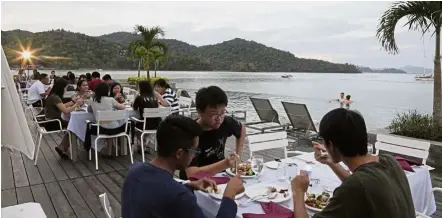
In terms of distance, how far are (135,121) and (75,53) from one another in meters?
19.9

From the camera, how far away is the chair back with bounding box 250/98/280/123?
7.15 m

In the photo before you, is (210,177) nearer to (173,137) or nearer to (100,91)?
(173,137)

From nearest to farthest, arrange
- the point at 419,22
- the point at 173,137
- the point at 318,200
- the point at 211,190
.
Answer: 1. the point at 173,137
2. the point at 318,200
3. the point at 211,190
4. the point at 419,22

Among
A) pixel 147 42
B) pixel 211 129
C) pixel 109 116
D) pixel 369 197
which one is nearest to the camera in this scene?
pixel 369 197

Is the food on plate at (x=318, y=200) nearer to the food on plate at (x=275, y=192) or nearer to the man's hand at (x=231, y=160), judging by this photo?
the food on plate at (x=275, y=192)

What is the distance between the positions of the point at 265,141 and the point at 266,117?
166 inches

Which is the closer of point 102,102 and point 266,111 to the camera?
point 102,102

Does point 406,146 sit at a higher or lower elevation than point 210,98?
lower

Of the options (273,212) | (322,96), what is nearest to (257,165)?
(273,212)

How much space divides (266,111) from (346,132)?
19.9 ft

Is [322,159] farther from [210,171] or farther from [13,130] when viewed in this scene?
[13,130]

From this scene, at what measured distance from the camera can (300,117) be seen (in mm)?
6316

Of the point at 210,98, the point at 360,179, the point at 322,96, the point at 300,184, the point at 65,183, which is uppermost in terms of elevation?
the point at 210,98

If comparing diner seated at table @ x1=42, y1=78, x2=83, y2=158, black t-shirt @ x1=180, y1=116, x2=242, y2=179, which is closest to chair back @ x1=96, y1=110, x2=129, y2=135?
diner seated at table @ x1=42, y1=78, x2=83, y2=158
